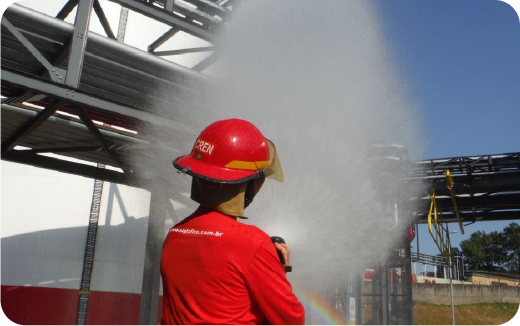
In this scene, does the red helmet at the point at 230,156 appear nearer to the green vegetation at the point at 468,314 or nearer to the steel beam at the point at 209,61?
the steel beam at the point at 209,61

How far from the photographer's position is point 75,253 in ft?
26.5

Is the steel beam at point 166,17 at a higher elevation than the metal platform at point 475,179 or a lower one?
higher

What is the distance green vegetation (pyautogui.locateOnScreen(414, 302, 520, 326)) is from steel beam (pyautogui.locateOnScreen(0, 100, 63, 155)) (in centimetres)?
2338

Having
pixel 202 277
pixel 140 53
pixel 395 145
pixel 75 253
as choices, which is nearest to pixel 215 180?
pixel 202 277

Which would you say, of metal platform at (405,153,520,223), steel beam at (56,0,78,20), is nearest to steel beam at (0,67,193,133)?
steel beam at (56,0,78,20)

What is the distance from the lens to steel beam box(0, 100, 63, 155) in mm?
4859

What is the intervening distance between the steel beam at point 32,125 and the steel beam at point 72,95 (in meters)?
0.18

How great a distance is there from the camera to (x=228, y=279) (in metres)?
1.85

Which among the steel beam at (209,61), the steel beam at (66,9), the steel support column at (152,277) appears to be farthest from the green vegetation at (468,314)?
the steel beam at (66,9)

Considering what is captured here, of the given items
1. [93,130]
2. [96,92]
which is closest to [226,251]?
[93,130]

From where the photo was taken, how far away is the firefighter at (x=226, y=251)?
181 centimetres

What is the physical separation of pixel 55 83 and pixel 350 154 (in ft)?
11.3

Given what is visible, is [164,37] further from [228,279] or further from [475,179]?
[475,179]

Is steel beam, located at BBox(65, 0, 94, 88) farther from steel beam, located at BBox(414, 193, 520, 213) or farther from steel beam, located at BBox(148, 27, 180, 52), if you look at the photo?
steel beam, located at BBox(414, 193, 520, 213)
